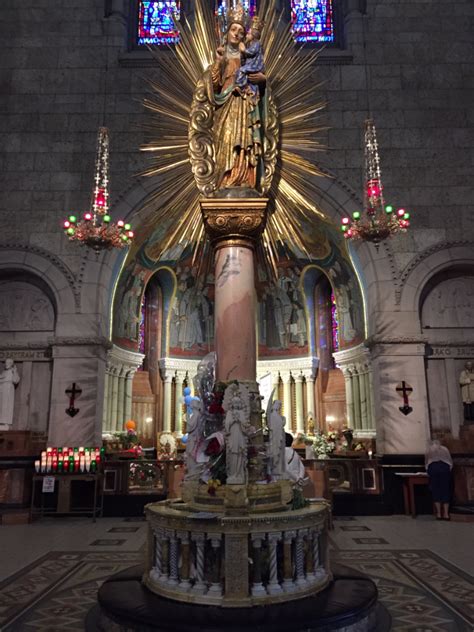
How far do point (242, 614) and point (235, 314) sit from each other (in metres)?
3.42

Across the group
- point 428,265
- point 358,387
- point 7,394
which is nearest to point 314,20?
point 428,265

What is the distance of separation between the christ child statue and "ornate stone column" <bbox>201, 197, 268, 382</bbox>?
160 centimetres

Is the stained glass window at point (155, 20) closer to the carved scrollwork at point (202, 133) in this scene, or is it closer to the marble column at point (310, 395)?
the carved scrollwork at point (202, 133)

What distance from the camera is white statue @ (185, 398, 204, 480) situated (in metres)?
5.98

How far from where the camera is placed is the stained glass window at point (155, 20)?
14.8 m

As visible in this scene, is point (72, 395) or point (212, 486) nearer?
point (212, 486)

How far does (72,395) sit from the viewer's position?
11.8 m

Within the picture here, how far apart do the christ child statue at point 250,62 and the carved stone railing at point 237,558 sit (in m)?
5.38

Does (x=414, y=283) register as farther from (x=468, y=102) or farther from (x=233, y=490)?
(x=233, y=490)

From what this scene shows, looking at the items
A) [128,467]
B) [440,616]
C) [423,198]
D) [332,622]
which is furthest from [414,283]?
[332,622]

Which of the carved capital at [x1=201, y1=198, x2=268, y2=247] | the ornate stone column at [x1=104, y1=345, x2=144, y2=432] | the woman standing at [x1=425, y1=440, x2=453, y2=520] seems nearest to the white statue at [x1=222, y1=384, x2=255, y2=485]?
the carved capital at [x1=201, y1=198, x2=268, y2=247]

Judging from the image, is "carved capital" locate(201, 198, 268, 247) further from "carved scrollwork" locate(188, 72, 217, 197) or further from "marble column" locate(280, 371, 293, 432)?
"marble column" locate(280, 371, 293, 432)

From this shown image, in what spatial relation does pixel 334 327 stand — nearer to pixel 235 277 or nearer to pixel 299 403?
pixel 299 403

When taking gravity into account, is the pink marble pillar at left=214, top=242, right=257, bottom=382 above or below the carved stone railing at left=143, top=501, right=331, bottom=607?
above
